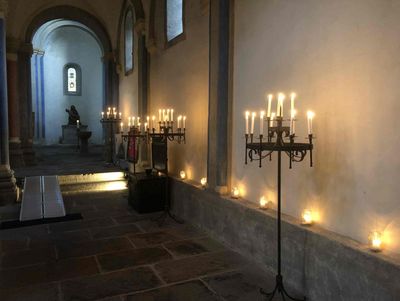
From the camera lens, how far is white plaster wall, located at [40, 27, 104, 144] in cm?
1655

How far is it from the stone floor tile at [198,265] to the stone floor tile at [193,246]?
0.49 feet

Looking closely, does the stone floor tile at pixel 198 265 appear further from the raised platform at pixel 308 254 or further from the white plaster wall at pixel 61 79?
the white plaster wall at pixel 61 79

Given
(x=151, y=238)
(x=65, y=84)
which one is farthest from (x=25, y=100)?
(x=65, y=84)

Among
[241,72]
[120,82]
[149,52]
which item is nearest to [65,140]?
[120,82]

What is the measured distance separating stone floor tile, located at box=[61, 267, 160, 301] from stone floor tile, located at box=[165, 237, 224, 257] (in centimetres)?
61

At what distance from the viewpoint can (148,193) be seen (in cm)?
600

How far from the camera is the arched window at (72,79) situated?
17.0 meters

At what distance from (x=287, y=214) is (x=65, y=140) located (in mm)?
14243

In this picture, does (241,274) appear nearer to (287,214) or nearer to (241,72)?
(287,214)

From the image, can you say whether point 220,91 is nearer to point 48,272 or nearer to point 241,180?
point 241,180

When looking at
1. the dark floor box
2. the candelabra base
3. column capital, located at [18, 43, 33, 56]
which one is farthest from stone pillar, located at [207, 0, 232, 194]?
column capital, located at [18, 43, 33, 56]

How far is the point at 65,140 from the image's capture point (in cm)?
1586

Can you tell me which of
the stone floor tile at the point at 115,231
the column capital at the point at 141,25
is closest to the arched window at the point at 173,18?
the column capital at the point at 141,25

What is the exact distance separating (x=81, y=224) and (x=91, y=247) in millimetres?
1078
